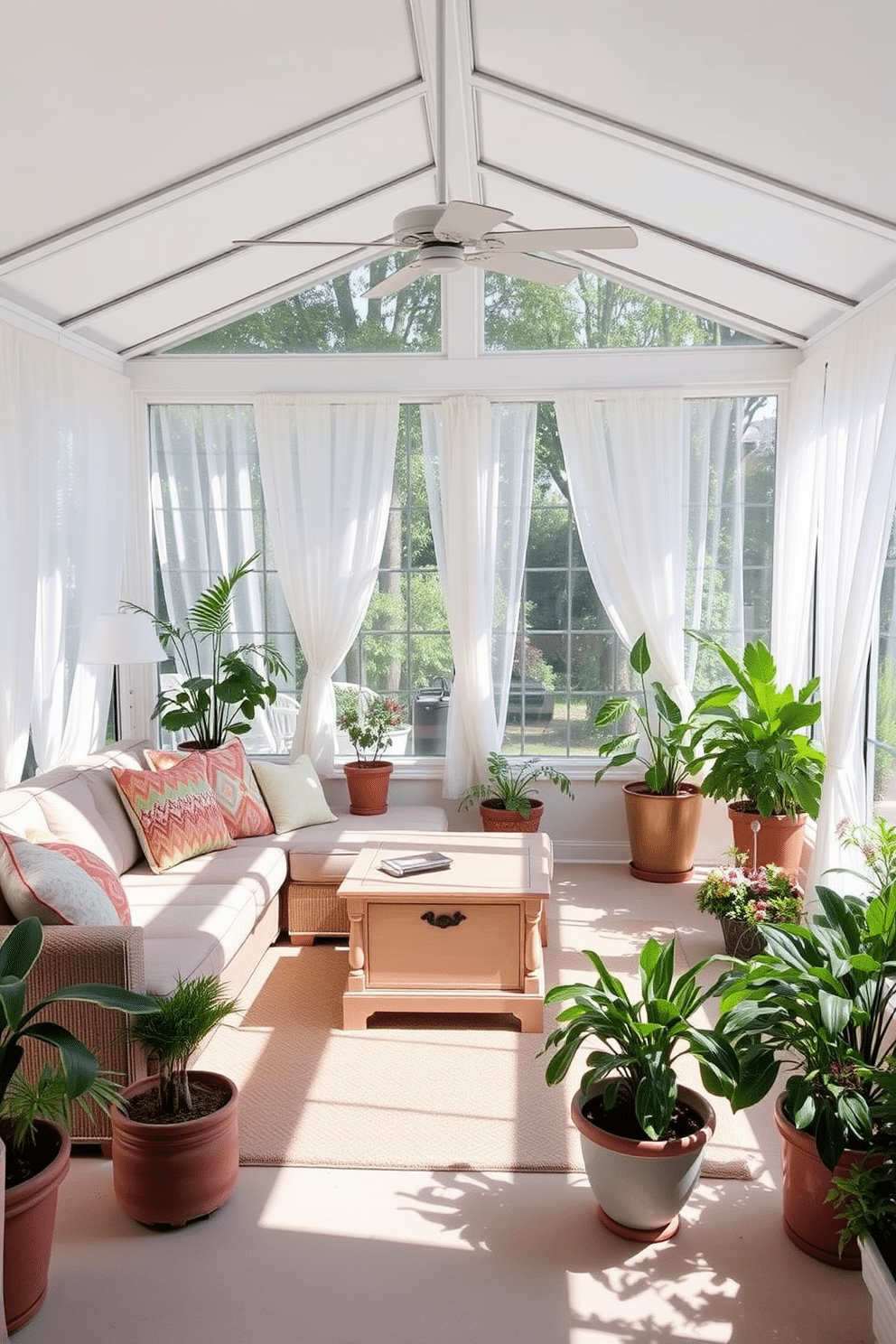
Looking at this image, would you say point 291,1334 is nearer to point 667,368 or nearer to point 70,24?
point 70,24

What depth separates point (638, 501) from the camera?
590 cm

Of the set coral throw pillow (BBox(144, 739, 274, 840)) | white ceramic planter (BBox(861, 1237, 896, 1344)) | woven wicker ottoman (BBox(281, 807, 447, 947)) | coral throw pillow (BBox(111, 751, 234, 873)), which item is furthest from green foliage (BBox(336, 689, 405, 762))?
white ceramic planter (BBox(861, 1237, 896, 1344))

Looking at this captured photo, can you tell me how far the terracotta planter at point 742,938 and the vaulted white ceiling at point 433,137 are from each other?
2656mm

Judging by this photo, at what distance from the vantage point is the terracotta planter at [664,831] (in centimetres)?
571

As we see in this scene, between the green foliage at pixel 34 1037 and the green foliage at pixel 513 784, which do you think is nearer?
the green foliage at pixel 34 1037

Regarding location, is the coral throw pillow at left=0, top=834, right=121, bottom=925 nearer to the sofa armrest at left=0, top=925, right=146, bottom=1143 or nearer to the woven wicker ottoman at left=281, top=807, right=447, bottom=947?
the sofa armrest at left=0, top=925, right=146, bottom=1143

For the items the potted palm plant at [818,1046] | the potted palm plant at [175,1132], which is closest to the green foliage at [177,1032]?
the potted palm plant at [175,1132]

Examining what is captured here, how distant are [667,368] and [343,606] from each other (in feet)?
7.20

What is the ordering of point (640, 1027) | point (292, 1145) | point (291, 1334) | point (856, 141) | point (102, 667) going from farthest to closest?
point (102, 667) < point (856, 141) < point (292, 1145) < point (640, 1027) < point (291, 1334)

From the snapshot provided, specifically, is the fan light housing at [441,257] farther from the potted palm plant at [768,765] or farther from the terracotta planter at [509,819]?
the terracotta planter at [509,819]

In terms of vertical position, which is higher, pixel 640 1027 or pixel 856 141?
pixel 856 141

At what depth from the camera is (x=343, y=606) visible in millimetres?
5996

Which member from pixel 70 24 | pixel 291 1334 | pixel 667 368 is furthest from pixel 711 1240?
pixel 667 368

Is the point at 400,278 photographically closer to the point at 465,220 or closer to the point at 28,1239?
the point at 465,220
